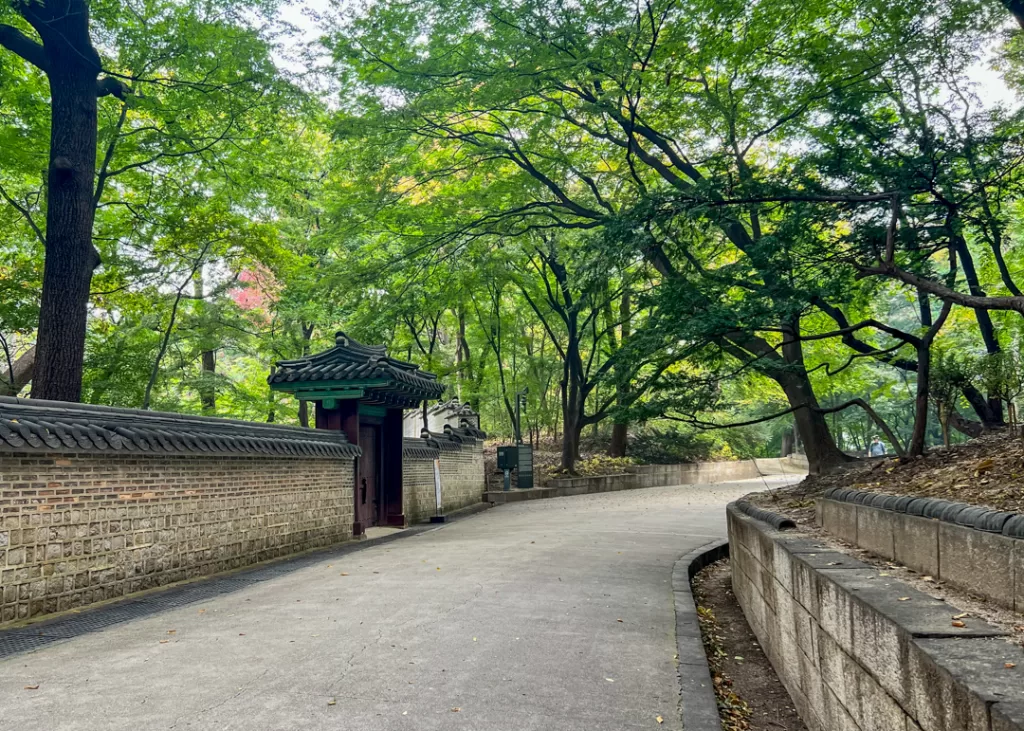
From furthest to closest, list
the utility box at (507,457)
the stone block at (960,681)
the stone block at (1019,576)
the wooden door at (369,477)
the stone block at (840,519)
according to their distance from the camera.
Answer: the utility box at (507,457), the wooden door at (369,477), the stone block at (840,519), the stone block at (1019,576), the stone block at (960,681)

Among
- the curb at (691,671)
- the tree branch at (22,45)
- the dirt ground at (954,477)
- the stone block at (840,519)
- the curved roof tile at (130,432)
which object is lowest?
the curb at (691,671)

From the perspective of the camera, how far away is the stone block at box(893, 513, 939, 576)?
12.3 ft

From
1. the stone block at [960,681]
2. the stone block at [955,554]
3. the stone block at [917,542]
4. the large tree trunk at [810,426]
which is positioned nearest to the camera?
the stone block at [960,681]

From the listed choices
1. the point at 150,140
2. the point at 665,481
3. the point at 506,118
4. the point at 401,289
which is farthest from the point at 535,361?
the point at 150,140

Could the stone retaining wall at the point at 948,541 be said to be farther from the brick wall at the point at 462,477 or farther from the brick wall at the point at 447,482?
the brick wall at the point at 462,477

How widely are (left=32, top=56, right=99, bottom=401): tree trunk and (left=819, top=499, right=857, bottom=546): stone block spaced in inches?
377

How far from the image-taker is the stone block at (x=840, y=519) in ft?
17.3

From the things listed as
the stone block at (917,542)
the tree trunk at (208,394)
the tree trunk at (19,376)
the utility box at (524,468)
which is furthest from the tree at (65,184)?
the utility box at (524,468)

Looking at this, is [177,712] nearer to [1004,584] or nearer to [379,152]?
[1004,584]

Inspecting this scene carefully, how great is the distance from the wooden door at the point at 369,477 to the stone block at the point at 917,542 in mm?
10259

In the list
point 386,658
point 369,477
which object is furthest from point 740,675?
point 369,477

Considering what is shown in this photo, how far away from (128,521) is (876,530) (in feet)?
21.9

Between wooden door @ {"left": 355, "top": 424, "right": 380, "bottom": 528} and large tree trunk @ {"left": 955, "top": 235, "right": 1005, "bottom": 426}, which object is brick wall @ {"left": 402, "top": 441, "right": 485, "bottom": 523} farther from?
large tree trunk @ {"left": 955, "top": 235, "right": 1005, "bottom": 426}

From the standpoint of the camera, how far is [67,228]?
32.3ft
